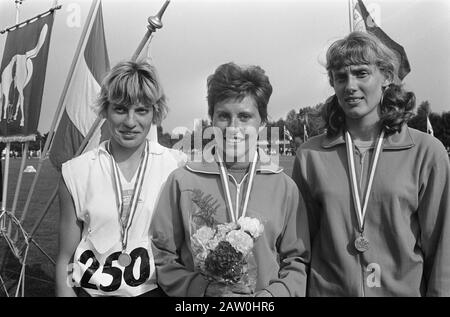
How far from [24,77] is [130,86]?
3.83 meters

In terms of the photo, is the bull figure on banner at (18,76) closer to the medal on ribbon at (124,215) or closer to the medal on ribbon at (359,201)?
the medal on ribbon at (124,215)

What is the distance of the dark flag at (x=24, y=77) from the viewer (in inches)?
222

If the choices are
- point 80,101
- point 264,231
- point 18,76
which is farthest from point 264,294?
point 18,76

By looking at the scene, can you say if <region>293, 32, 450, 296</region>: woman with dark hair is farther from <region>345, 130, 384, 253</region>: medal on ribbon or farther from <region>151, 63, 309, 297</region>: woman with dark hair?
<region>151, 63, 309, 297</region>: woman with dark hair

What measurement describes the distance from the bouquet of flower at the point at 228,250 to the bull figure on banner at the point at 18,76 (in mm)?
4435

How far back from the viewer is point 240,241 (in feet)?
7.13

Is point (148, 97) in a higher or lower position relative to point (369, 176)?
higher

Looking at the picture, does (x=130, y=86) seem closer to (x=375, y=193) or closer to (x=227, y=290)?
(x=227, y=290)

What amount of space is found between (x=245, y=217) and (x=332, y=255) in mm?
669

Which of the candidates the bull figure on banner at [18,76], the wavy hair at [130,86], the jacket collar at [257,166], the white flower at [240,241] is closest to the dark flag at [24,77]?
the bull figure on banner at [18,76]

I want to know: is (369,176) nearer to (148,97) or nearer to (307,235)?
(307,235)

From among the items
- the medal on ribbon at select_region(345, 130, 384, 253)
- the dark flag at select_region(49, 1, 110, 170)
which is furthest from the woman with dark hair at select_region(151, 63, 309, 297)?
the dark flag at select_region(49, 1, 110, 170)
